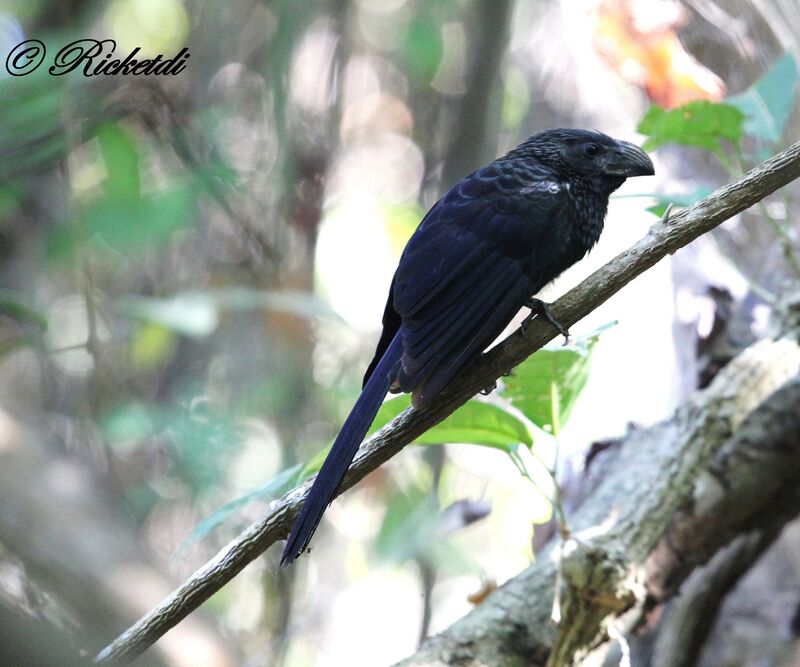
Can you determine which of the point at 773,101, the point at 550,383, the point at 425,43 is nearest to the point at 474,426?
the point at 550,383

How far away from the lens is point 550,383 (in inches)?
82.5

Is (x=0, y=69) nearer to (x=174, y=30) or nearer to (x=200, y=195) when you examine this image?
(x=200, y=195)

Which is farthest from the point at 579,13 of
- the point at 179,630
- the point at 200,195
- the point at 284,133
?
the point at 179,630

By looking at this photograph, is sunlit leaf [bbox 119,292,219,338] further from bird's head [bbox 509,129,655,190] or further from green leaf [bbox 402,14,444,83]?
green leaf [bbox 402,14,444,83]

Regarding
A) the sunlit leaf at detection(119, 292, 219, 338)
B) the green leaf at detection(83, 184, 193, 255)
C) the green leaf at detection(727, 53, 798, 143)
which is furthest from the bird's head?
the green leaf at detection(83, 184, 193, 255)

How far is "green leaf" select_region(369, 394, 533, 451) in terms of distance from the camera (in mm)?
2027

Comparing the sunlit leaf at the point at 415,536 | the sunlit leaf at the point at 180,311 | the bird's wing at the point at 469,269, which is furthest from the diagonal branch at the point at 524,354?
the sunlit leaf at the point at 415,536

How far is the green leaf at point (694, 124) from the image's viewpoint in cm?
240

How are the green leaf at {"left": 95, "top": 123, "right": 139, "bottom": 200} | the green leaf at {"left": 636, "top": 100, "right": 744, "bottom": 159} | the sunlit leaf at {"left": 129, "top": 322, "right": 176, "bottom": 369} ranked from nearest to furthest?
the green leaf at {"left": 636, "top": 100, "right": 744, "bottom": 159} → the green leaf at {"left": 95, "top": 123, "right": 139, "bottom": 200} → the sunlit leaf at {"left": 129, "top": 322, "right": 176, "bottom": 369}

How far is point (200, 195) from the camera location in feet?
11.3

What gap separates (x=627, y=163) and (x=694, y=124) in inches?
8.3

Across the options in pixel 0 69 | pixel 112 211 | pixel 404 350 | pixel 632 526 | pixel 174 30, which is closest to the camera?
pixel 404 350

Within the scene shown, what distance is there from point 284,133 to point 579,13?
4.71 ft

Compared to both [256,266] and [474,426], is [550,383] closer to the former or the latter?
[474,426]
